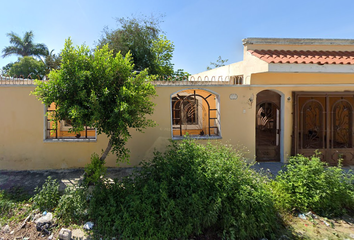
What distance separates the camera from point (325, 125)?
6.14m

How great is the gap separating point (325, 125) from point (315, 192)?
3399 millimetres

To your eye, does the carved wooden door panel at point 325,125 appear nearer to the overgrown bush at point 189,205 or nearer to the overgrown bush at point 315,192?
the overgrown bush at point 315,192

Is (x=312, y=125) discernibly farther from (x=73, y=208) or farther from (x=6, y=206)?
(x=6, y=206)

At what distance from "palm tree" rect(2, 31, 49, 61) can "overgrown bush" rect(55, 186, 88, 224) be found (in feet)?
92.5

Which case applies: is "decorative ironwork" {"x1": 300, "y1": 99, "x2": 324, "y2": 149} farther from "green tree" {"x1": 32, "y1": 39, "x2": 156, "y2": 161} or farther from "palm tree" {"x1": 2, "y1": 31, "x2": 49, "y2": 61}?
"palm tree" {"x1": 2, "y1": 31, "x2": 49, "y2": 61}

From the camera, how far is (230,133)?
19.9 feet

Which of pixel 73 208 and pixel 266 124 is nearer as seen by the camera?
pixel 73 208

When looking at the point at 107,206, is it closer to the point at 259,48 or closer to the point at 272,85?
the point at 272,85

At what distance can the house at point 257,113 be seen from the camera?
5.39 metres

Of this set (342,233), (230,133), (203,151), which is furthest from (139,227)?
(230,133)

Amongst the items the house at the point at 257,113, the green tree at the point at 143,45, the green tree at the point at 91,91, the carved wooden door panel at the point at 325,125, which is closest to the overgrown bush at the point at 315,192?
the house at the point at 257,113

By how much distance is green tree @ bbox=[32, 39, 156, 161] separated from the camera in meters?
3.38

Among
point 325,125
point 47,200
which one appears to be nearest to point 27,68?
point 47,200

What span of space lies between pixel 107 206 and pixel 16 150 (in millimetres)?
4004
